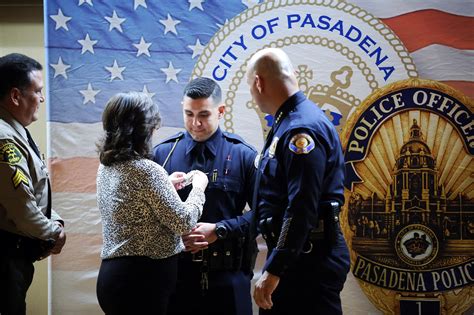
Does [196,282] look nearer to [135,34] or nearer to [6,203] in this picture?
[6,203]

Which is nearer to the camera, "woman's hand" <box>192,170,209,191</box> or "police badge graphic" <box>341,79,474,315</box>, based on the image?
"woman's hand" <box>192,170,209,191</box>

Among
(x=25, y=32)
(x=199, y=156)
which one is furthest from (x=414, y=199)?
(x=25, y=32)

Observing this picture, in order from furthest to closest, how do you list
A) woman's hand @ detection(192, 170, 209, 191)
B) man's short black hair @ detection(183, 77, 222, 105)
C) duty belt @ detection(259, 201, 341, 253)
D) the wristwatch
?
man's short black hair @ detection(183, 77, 222, 105)
the wristwatch
woman's hand @ detection(192, 170, 209, 191)
duty belt @ detection(259, 201, 341, 253)

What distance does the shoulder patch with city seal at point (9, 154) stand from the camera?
8.29 feet

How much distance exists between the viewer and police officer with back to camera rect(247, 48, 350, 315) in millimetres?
2193

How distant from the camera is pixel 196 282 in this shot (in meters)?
2.82

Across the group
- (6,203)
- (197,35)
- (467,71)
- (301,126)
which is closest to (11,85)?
(6,203)

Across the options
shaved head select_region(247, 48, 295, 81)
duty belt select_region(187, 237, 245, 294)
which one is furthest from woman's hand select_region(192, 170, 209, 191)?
shaved head select_region(247, 48, 295, 81)

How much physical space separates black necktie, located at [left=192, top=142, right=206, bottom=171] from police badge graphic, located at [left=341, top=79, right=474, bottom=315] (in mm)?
922

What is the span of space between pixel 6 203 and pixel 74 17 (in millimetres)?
1333

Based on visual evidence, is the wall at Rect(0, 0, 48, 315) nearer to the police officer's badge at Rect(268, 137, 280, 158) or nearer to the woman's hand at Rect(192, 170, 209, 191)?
the woman's hand at Rect(192, 170, 209, 191)

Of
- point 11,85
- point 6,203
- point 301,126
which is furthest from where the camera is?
point 11,85

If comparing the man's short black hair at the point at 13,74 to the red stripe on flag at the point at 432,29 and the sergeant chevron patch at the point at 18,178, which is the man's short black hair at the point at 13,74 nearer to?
the sergeant chevron patch at the point at 18,178

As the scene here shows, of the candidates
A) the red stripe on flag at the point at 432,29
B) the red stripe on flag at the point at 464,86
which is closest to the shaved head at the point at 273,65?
the red stripe on flag at the point at 432,29
